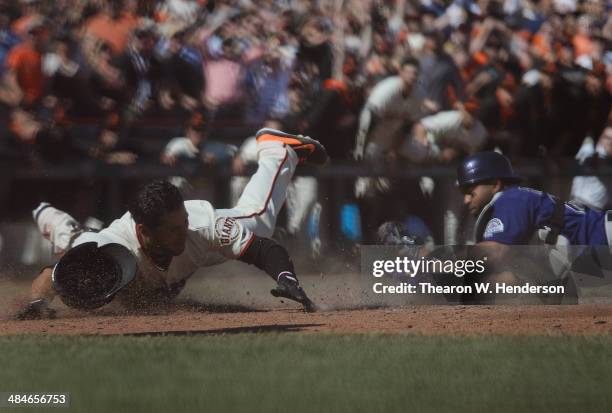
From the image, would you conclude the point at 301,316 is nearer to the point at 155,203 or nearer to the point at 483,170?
the point at 155,203

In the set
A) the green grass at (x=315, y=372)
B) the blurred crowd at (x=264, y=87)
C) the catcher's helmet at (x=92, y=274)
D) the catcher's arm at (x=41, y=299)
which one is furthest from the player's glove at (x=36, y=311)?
the blurred crowd at (x=264, y=87)

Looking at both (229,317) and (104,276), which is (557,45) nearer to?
(229,317)

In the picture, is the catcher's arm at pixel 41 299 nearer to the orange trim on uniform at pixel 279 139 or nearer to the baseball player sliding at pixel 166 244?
the baseball player sliding at pixel 166 244

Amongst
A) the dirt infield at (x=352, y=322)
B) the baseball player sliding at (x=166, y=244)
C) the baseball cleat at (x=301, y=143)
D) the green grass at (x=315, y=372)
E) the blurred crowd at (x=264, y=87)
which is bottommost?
the green grass at (x=315, y=372)

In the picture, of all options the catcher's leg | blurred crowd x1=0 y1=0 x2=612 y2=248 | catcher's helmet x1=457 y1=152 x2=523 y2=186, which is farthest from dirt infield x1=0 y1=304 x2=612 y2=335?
blurred crowd x1=0 y1=0 x2=612 y2=248

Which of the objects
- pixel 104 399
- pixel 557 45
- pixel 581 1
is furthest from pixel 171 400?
pixel 581 1

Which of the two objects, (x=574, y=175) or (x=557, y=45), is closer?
(x=574, y=175)
